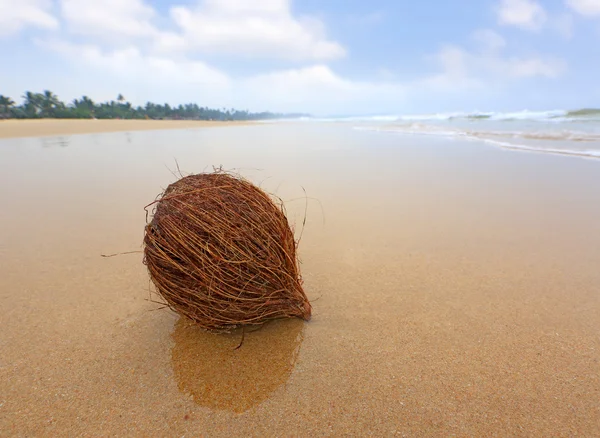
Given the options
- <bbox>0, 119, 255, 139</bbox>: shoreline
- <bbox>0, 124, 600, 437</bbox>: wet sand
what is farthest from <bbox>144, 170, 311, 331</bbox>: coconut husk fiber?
<bbox>0, 119, 255, 139</bbox>: shoreline

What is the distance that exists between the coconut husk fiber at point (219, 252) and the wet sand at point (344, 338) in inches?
12.2

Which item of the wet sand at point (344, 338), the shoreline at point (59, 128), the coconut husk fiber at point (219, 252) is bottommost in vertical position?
the shoreline at point (59, 128)

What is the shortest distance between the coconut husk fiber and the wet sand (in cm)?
31

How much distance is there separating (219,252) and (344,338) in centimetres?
99

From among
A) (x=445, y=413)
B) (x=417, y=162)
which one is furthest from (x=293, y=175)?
(x=445, y=413)

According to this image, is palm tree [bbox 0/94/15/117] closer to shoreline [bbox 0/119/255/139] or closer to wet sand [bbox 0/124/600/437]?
shoreline [bbox 0/119/255/139]

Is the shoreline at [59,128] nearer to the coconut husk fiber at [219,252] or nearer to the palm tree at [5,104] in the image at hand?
the palm tree at [5,104]

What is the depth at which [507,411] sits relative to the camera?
1.59 meters

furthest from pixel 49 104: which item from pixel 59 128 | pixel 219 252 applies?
pixel 219 252

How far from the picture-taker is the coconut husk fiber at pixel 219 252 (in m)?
1.76

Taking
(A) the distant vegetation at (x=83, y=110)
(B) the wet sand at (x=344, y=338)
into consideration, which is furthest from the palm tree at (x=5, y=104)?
(B) the wet sand at (x=344, y=338)

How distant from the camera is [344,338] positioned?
2094mm

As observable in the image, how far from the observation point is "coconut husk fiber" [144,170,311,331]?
176cm

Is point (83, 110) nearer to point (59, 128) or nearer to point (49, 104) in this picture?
point (49, 104)
